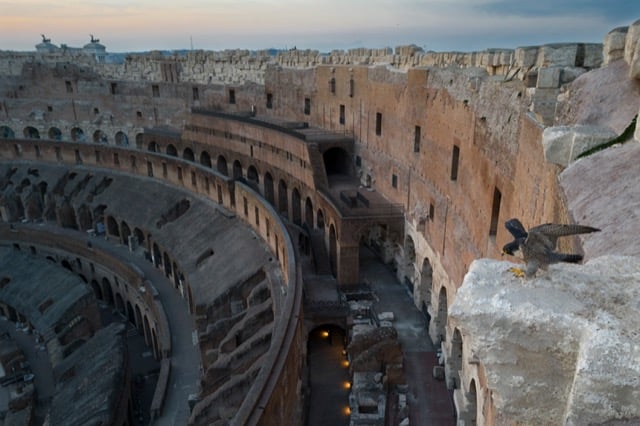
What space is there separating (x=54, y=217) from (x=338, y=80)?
703 inches

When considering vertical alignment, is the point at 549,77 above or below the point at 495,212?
above

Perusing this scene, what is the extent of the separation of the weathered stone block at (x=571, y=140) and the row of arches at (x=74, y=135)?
31.7 meters

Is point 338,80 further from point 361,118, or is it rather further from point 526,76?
point 526,76

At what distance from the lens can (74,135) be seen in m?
33.8

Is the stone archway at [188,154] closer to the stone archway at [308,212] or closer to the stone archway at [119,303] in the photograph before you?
the stone archway at [119,303]

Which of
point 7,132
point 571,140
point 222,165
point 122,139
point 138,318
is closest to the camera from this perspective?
point 571,140

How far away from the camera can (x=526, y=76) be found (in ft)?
30.1

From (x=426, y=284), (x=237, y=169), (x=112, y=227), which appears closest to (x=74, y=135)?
(x=112, y=227)

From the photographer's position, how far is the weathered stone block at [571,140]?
5050mm

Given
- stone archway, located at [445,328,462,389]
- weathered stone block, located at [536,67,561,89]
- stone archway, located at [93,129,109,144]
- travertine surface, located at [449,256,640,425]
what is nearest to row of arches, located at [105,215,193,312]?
stone archway, located at [445,328,462,389]

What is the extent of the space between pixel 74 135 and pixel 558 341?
121 ft

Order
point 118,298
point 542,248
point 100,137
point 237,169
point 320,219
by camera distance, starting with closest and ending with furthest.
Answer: point 542,248 < point 320,219 < point 118,298 < point 237,169 < point 100,137

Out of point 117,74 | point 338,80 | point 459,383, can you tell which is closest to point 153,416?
point 459,383

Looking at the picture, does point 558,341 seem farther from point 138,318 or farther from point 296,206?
point 138,318
